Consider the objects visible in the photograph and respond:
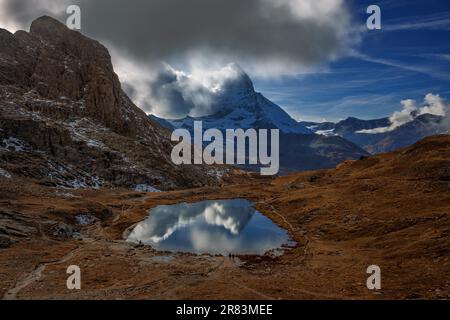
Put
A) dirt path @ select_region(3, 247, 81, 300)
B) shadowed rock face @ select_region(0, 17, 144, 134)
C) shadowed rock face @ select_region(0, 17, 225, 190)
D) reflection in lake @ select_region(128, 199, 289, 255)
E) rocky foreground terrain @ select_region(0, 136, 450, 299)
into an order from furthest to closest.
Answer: shadowed rock face @ select_region(0, 17, 144, 134) → shadowed rock face @ select_region(0, 17, 225, 190) → reflection in lake @ select_region(128, 199, 289, 255) → rocky foreground terrain @ select_region(0, 136, 450, 299) → dirt path @ select_region(3, 247, 81, 300)

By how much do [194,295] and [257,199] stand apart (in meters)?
78.3

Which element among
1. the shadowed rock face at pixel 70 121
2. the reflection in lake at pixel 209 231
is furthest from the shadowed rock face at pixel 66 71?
the reflection in lake at pixel 209 231

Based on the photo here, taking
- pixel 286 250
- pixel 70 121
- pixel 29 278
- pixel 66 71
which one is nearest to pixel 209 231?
pixel 286 250

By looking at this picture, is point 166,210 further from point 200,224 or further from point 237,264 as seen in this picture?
point 237,264

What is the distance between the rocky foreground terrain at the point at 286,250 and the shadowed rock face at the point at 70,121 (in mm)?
35062

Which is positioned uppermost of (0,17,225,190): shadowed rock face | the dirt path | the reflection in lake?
(0,17,225,190): shadowed rock face

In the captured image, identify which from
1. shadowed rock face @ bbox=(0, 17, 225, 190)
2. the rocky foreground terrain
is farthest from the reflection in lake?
shadowed rock face @ bbox=(0, 17, 225, 190)

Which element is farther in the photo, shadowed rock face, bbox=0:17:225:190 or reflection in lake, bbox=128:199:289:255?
shadowed rock face, bbox=0:17:225:190

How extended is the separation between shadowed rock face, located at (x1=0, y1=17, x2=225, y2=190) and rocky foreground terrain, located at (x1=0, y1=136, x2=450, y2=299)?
1380 inches

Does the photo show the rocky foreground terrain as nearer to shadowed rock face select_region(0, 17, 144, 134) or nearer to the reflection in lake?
the reflection in lake

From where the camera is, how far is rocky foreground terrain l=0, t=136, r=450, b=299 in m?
30.1

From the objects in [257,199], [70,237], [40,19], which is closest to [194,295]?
[70,237]

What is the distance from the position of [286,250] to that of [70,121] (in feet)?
403

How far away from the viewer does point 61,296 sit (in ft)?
95.2
